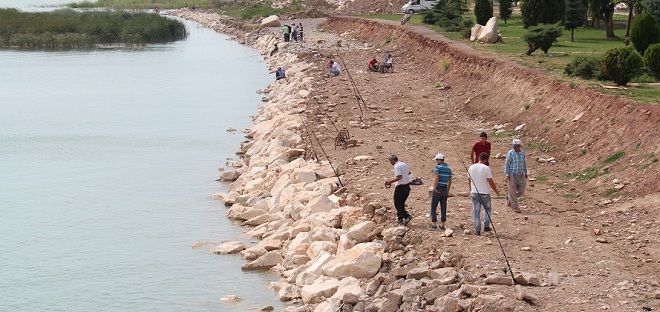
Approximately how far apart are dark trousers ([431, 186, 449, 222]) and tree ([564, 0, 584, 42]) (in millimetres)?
26912

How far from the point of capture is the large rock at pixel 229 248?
2012cm

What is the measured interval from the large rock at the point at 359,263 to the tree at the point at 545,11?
29.8m

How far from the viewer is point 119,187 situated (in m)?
28.2

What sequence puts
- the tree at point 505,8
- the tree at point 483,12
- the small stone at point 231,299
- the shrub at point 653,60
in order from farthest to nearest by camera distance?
the tree at point 505,8 → the tree at point 483,12 → the shrub at point 653,60 → the small stone at point 231,299

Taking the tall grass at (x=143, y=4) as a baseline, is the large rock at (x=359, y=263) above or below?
above

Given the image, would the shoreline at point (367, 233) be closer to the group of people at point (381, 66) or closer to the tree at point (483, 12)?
the group of people at point (381, 66)

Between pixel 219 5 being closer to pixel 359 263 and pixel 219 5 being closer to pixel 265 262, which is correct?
pixel 265 262

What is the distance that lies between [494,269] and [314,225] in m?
5.50

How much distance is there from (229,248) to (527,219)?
6.01 meters

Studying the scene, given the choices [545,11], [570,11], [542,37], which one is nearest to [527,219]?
[542,37]

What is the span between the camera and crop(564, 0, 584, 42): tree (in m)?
42.2

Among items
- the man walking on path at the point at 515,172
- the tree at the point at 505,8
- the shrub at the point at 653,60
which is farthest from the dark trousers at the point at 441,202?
the tree at the point at 505,8

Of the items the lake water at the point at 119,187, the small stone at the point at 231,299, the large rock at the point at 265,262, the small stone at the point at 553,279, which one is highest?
the small stone at the point at 553,279

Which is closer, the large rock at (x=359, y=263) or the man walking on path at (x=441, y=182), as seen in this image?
the large rock at (x=359, y=263)
